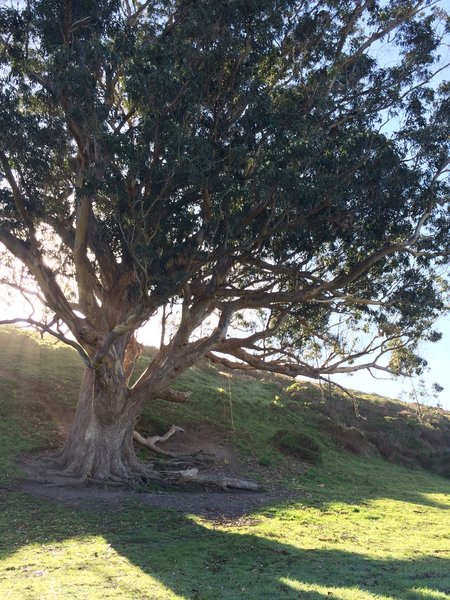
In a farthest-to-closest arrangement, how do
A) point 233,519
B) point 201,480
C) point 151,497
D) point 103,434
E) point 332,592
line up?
point 201,480 → point 103,434 → point 151,497 → point 233,519 → point 332,592

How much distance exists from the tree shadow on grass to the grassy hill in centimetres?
4

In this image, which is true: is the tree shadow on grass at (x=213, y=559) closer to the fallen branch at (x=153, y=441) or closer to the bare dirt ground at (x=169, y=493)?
the bare dirt ground at (x=169, y=493)

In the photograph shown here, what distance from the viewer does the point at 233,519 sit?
15.5m

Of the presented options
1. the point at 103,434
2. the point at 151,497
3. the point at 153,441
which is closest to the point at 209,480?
the point at 151,497

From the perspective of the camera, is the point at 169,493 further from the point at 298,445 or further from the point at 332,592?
the point at 298,445

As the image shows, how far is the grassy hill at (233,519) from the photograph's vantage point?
860 cm

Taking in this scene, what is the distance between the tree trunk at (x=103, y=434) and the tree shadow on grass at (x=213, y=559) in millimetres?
3098

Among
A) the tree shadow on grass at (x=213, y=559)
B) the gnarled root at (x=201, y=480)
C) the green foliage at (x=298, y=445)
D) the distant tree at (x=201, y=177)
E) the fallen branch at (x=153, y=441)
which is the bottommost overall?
the tree shadow on grass at (x=213, y=559)

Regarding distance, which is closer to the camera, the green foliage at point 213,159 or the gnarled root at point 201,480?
the green foliage at point 213,159

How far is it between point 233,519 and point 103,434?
560 centimetres

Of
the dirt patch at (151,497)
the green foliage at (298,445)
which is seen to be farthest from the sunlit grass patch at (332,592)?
the green foliage at (298,445)

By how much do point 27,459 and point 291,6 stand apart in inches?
676

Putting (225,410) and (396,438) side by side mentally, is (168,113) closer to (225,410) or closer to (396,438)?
(225,410)

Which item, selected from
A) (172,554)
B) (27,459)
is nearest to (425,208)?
(172,554)
